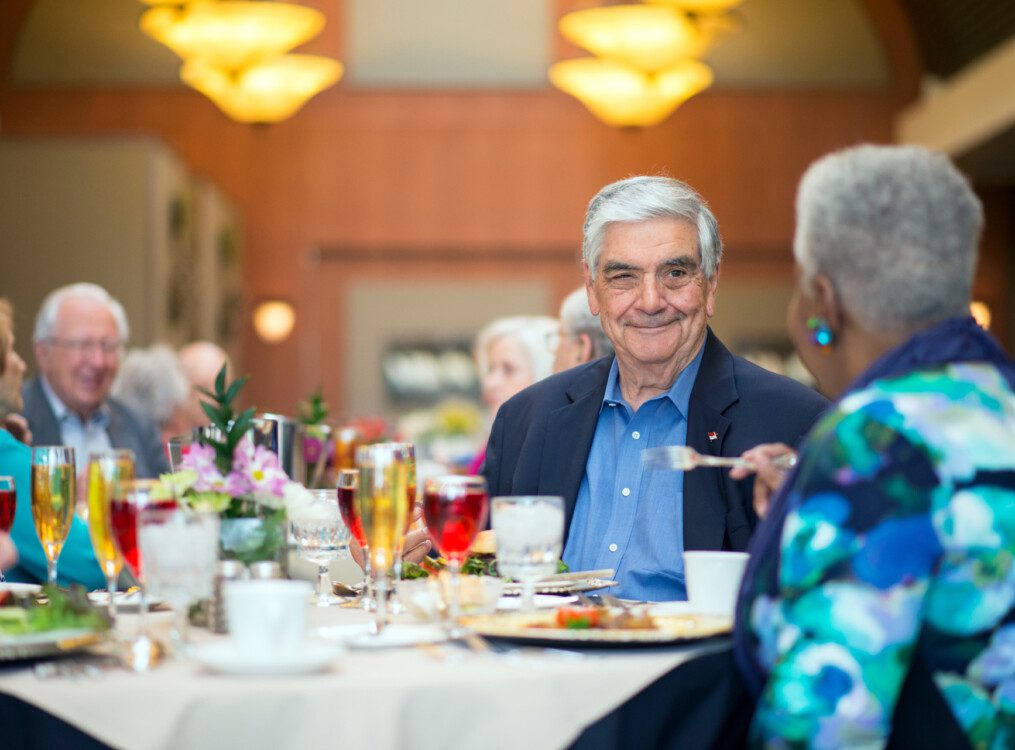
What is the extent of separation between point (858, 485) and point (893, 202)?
38 centimetres

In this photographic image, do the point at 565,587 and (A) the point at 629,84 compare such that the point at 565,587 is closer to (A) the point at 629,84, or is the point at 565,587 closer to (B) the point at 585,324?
(B) the point at 585,324

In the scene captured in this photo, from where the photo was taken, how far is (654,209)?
2.80 m

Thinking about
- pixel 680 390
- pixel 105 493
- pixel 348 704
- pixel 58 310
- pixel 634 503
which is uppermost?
pixel 58 310

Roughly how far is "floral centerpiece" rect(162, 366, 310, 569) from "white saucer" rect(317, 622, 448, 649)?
6.2 inches

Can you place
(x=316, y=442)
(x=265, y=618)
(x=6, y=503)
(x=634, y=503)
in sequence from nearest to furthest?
(x=265, y=618) → (x=6, y=503) → (x=634, y=503) → (x=316, y=442)

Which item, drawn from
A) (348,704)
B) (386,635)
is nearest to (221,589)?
(386,635)

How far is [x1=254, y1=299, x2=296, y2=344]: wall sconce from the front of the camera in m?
12.8

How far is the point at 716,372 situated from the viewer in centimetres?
285

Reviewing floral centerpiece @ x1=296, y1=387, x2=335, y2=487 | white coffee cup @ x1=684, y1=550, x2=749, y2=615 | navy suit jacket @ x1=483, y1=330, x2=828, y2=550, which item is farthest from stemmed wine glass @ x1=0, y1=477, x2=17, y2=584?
floral centerpiece @ x1=296, y1=387, x2=335, y2=487

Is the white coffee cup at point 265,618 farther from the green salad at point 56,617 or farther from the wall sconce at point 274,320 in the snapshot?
the wall sconce at point 274,320

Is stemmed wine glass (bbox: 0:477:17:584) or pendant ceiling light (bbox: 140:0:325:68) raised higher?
pendant ceiling light (bbox: 140:0:325:68)

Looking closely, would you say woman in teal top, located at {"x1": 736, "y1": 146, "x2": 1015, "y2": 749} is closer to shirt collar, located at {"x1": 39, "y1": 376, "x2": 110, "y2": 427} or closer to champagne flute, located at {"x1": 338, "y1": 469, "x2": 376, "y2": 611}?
champagne flute, located at {"x1": 338, "y1": 469, "x2": 376, "y2": 611}

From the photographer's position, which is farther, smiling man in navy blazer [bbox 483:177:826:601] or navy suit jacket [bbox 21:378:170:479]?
navy suit jacket [bbox 21:378:170:479]

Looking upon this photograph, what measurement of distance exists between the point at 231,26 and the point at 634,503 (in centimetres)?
615
